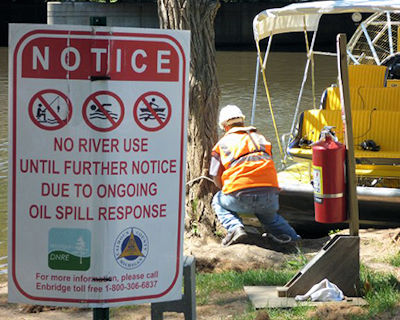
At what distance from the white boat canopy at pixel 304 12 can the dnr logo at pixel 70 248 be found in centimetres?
820

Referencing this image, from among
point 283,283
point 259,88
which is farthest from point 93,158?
point 259,88

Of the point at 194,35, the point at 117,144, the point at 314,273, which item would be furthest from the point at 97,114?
the point at 194,35

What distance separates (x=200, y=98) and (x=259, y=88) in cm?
1589

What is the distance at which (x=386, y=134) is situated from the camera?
10367mm

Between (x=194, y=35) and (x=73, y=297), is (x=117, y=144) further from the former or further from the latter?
(x=194, y=35)

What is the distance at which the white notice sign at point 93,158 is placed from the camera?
132 inches

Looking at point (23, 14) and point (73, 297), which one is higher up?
point (23, 14)

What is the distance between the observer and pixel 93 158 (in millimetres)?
3369

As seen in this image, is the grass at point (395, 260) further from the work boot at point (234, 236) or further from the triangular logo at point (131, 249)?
the triangular logo at point (131, 249)

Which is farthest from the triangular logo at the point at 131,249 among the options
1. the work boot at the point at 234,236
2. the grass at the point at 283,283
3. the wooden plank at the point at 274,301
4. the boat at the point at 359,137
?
the boat at the point at 359,137

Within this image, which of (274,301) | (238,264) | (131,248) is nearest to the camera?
(131,248)

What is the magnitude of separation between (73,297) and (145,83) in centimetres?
96

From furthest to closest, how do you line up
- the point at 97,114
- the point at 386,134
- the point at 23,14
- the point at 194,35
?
the point at 23,14
the point at 386,134
the point at 194,35
the point at 97,114

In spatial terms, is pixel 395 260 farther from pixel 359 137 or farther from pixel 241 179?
pixel 359 137
